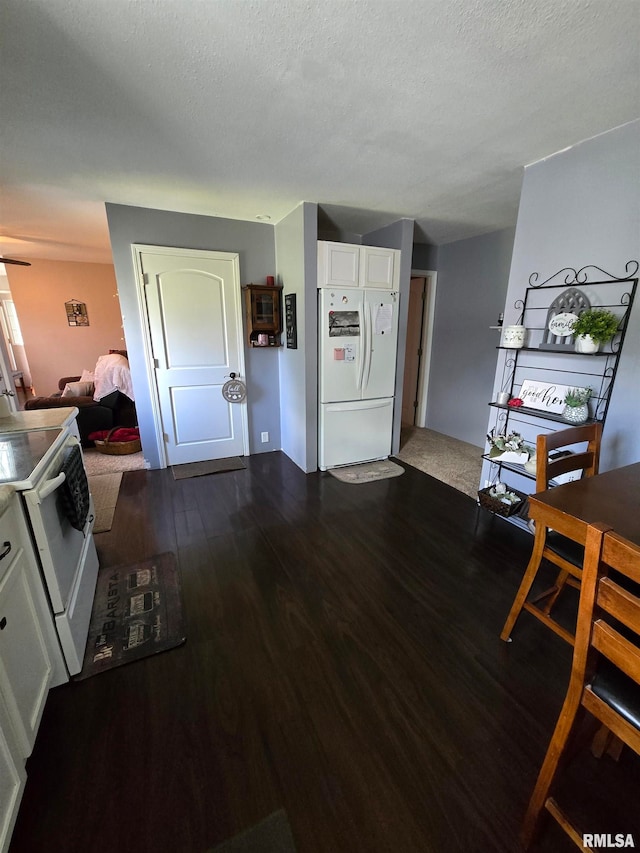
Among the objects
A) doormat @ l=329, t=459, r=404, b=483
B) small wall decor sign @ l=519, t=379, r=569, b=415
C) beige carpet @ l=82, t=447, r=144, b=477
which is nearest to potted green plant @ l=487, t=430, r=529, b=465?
small wall decor sign @ l=519, t=379, r=569, b=415

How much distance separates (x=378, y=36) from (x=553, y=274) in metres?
1.69

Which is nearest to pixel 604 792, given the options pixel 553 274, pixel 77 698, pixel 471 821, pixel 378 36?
pixel 471 821

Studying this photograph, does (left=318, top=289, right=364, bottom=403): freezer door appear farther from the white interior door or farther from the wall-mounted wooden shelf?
the white interior door

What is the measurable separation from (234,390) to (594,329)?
9.94 ft

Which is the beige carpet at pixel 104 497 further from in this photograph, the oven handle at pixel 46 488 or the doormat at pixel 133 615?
the oven handle at pixel 46 488

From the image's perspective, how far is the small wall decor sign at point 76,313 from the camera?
6070mm

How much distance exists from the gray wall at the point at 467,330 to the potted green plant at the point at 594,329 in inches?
81.0

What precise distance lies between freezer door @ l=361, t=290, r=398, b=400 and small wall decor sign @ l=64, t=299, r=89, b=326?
5.52 metres

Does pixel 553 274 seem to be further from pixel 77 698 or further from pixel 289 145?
pixel 77 698

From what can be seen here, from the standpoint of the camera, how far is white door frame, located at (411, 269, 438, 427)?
4672 millimetres

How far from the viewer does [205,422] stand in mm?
3768


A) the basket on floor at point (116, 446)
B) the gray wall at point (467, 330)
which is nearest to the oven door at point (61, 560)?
the basket on floor at point (116, 446)

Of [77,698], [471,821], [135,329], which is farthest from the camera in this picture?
[135,329]

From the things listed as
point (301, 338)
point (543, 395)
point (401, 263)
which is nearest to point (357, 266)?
point (401, 263)
